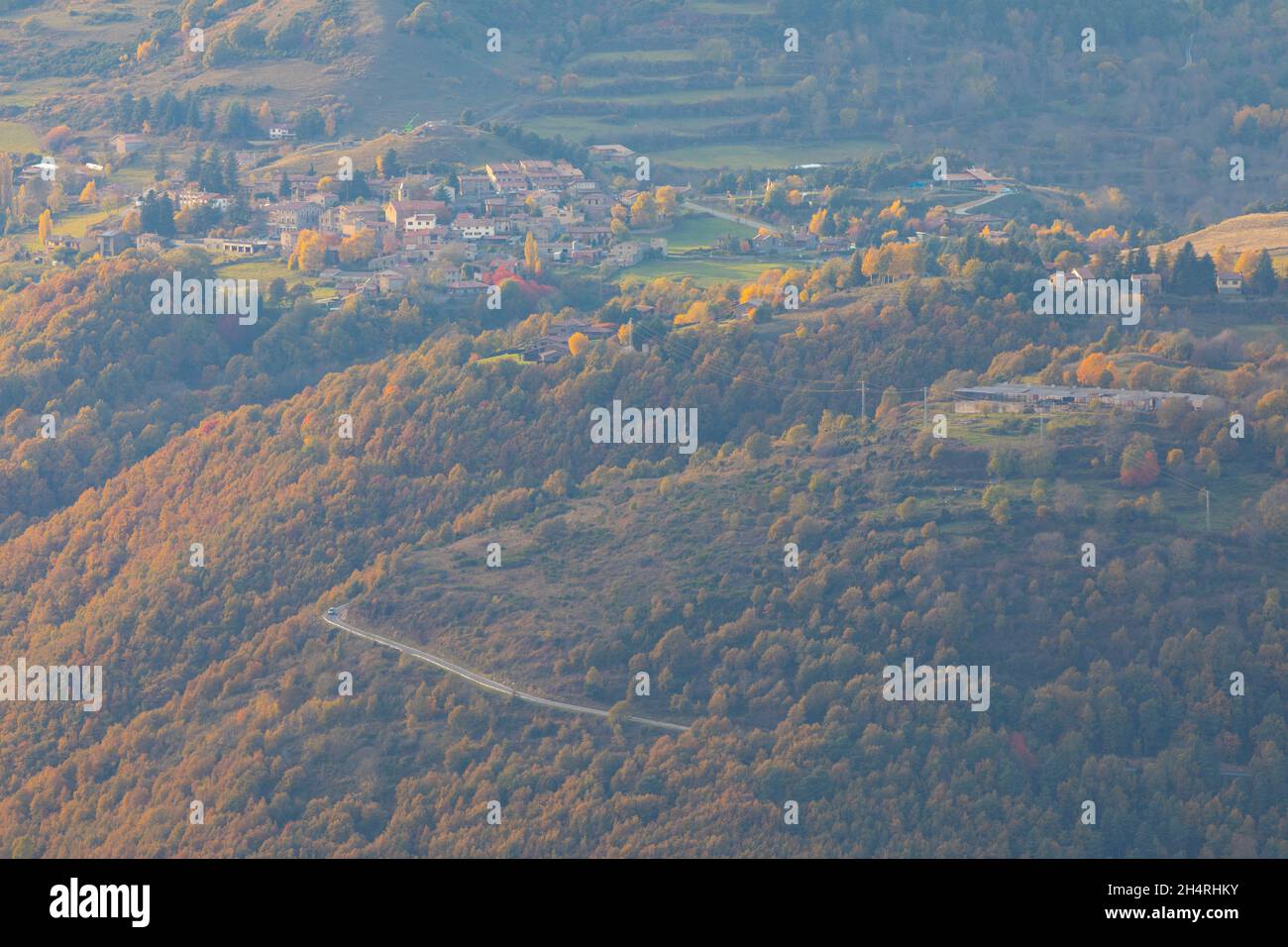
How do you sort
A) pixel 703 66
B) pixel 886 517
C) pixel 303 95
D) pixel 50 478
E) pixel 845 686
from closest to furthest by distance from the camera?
pixel 845 686 < pixel 886 517 < pixel 50 478 < pixel 303 95 < pixel 703 66

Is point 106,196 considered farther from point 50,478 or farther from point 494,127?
point 50,478

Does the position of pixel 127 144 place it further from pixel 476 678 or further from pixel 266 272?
pixel 476 678

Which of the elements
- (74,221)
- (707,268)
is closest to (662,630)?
(707,268)

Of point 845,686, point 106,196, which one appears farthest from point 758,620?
point 106,196

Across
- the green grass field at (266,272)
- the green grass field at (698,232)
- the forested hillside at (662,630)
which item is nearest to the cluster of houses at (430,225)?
the green grass field at (266,272)

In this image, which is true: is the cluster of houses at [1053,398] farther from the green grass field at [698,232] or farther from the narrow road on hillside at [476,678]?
the green grass field at [698,232]

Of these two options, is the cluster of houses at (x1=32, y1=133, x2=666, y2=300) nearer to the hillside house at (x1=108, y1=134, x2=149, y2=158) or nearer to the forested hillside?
the hillside house at (x1=108, y1=134, x2=149, y2=158)

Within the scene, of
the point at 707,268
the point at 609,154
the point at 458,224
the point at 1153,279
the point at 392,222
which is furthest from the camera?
the point at 609,154

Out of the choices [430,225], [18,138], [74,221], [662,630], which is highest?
[18,138]
